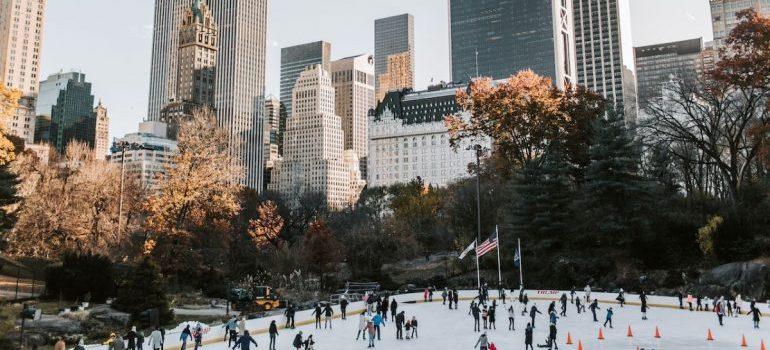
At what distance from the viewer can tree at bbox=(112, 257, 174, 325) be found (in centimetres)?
3180

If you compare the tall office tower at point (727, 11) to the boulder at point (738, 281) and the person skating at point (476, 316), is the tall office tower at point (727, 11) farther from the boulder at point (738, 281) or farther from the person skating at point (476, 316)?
the person skating at point (476, 316)

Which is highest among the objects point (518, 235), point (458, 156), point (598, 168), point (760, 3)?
point (760, 3)

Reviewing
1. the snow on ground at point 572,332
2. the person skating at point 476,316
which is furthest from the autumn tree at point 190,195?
the person skating at point 476,316

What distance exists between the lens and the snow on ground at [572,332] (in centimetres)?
2491

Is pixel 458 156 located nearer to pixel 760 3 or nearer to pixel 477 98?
pixel 760 3

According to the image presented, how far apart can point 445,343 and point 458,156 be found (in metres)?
166

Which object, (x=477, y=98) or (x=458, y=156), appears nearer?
(x=477, y=98)

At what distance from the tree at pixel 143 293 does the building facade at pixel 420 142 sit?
15777cm

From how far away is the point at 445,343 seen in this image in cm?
2598

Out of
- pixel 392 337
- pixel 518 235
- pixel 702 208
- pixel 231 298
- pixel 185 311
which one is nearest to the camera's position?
pixel 392 337

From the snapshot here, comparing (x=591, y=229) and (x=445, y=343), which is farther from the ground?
(x=591, y=229)

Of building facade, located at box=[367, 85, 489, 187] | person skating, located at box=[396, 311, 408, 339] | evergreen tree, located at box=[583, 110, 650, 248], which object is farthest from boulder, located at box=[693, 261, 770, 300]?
building facade, located at box=[367, 85, 489, 187]

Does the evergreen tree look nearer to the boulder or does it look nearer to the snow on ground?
the boulder

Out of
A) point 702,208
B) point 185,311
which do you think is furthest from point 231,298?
point 702,208
